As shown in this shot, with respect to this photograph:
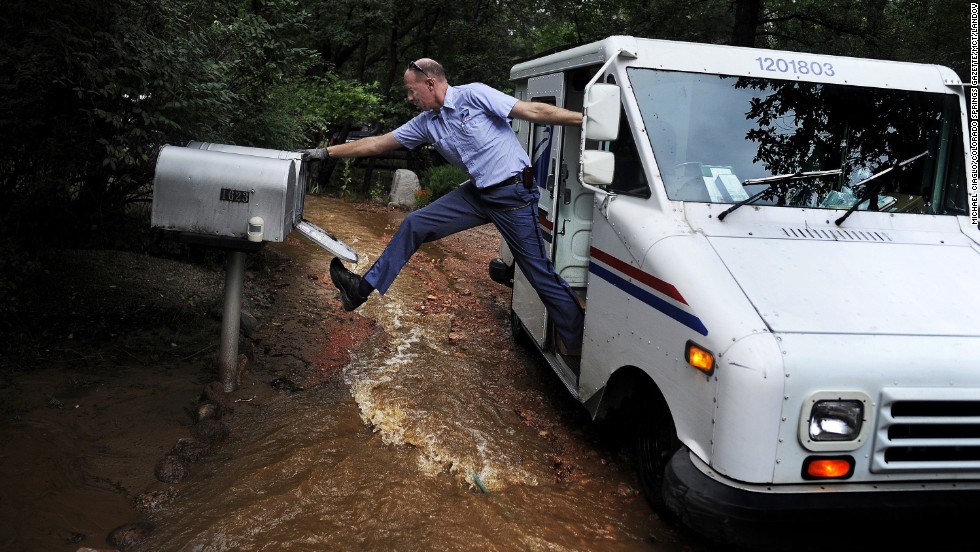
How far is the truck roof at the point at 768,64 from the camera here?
4535 millimetres

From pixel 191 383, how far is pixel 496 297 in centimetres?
417

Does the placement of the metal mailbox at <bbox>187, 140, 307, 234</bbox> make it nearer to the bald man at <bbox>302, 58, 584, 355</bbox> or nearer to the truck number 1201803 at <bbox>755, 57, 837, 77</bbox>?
the bald man at <bbox>302, 58, 584, 355</bbox>

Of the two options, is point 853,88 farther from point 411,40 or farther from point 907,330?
point 411,40

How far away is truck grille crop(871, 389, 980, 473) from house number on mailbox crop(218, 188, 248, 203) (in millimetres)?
3483

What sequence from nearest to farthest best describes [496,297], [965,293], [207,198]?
Answer: [965,293]
[207,198]
[496,297]

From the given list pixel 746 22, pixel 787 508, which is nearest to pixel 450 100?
pixel 787 508

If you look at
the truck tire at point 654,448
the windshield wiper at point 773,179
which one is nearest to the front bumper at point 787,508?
the truck tire at point 654,448

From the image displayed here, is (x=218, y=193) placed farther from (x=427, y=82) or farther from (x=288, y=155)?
(x=427, y=82)

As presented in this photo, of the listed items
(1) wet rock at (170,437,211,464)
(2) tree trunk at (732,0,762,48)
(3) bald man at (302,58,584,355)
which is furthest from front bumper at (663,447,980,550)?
(2) tree trunk at (732,0,762,48)

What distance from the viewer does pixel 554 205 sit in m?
5.79

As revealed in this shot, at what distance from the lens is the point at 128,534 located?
373cm

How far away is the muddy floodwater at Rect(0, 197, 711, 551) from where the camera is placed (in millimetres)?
3865

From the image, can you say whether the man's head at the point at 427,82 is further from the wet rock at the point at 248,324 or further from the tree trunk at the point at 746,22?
the tree trunk at the point at 746,22

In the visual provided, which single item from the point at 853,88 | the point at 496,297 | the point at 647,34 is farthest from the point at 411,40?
the point at 853,88
